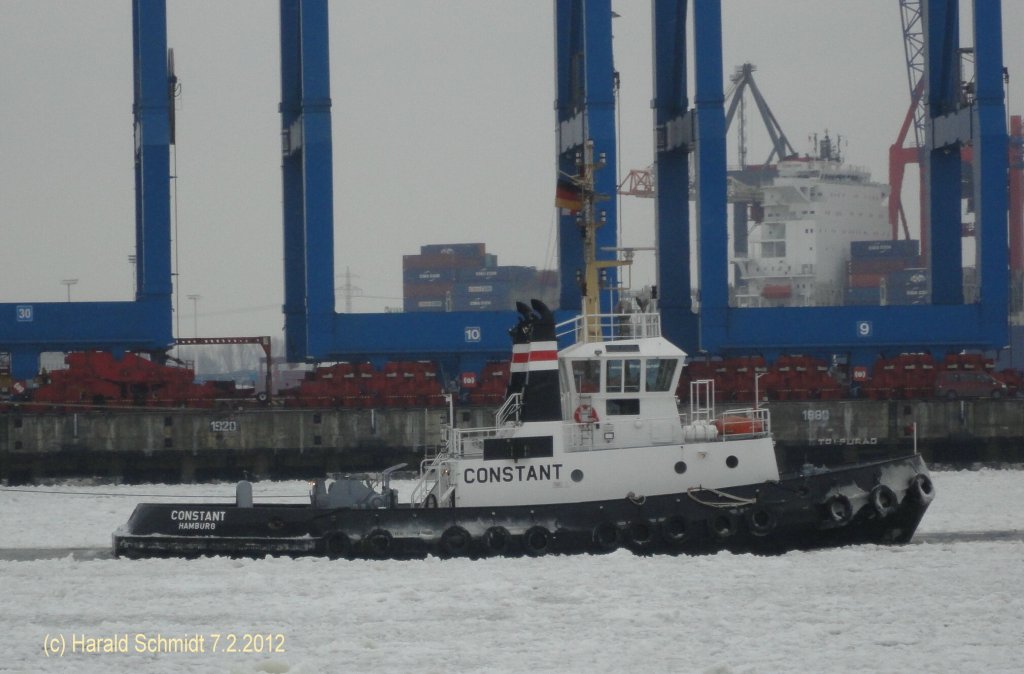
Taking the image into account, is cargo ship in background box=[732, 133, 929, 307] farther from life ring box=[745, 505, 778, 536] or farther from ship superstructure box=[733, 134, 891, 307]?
life ring box=[745, 505, 778, 536]

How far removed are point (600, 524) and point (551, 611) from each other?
2515 mm

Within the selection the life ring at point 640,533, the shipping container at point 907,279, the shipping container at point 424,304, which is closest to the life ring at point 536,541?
the life ring at point 640,533

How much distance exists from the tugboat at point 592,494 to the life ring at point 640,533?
13 mm

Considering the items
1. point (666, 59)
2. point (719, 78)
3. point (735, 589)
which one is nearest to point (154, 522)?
point (735, 589)

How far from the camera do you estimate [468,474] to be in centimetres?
2186

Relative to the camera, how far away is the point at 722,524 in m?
21.4

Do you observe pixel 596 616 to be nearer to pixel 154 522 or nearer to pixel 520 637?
pixel 520 637

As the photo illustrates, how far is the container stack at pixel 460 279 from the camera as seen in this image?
106750 mm

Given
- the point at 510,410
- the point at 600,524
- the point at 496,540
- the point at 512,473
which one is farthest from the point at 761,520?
the point at 510,410

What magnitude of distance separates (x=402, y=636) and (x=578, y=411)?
489cm

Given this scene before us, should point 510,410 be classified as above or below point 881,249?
below

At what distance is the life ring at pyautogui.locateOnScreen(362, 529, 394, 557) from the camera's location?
70.7ft

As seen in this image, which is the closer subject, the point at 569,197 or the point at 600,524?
the point at 600,524

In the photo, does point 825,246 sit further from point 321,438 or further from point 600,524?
point 600,524
